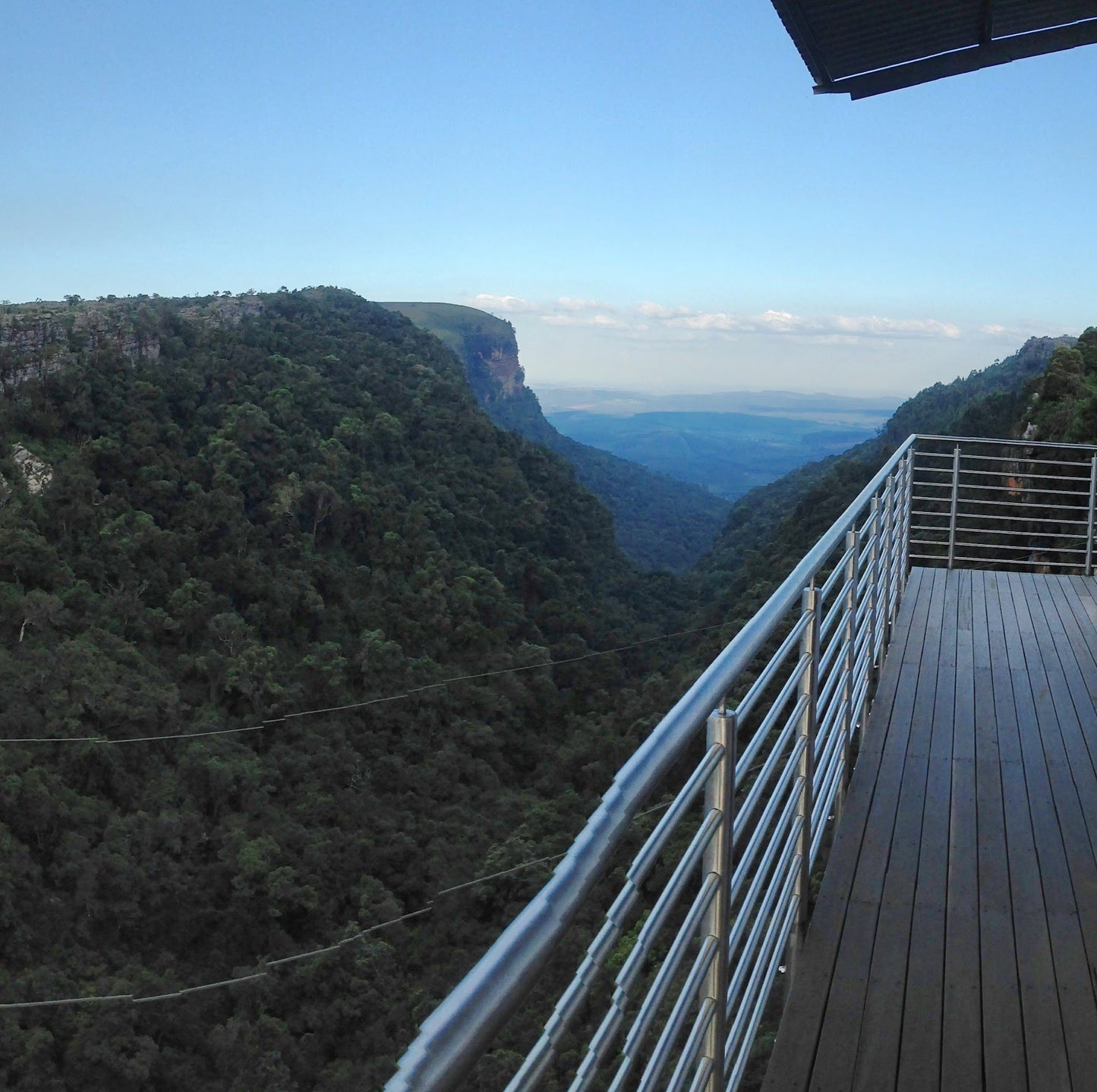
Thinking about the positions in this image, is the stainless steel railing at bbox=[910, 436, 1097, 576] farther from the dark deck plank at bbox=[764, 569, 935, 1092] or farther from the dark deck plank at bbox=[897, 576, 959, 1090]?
the dark deck plank at bbox=[897, 576, 959, 1090]


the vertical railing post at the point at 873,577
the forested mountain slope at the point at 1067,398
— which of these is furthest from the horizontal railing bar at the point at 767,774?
the forested mountain slope at the point at 1067,398

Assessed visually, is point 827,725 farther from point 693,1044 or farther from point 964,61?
point 964,61

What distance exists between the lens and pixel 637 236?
50.8 metres

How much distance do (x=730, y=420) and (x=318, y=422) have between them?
98.7 meters

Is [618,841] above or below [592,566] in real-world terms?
above

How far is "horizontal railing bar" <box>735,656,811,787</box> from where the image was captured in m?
1.20

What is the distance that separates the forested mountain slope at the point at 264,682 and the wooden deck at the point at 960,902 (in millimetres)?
1146

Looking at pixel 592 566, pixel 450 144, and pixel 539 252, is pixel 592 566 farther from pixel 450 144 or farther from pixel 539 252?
pixel 450 144

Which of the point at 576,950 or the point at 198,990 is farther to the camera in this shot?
the point at 198,990

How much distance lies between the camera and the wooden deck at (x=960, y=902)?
1.58m

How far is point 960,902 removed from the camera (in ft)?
6.82

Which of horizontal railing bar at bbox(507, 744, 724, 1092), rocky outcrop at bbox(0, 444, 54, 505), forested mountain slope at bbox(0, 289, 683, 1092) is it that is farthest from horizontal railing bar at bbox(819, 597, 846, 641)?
rocky outcrop at bbox(0, 444, 54, 505)

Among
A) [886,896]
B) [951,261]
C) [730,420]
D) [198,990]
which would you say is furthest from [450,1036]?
[730,420]

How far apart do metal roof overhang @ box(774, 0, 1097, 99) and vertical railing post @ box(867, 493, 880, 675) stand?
1560 mm
